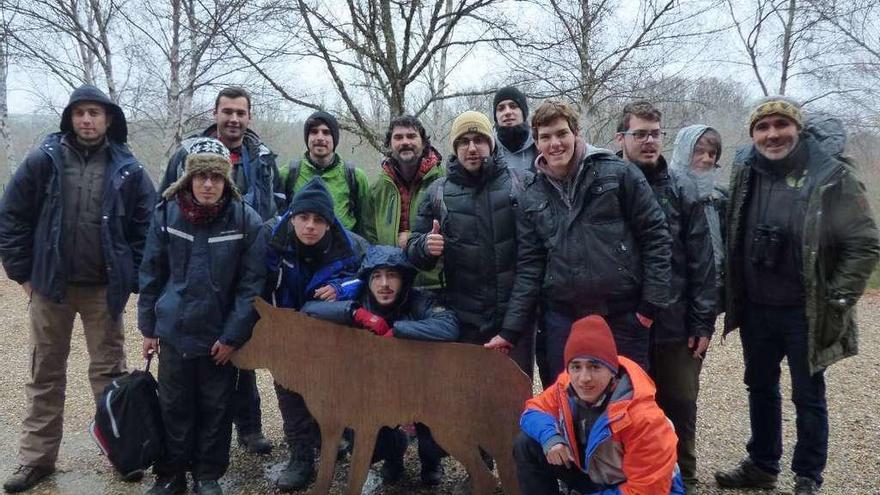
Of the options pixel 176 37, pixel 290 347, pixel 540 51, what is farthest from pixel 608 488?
pixel 176 37

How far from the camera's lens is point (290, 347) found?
341cm

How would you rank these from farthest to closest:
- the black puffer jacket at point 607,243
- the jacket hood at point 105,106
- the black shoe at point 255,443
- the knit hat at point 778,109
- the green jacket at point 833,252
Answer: the black shoe at point 255,443 < the jacket hood at point 105,106 < the knit hat at point 778,109 < the green jacket at point 833,252 < the black puffer jacket at point 607,243

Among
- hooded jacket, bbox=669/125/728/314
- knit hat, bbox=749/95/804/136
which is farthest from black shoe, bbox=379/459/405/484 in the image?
knit hat, bbox=749/95/804/136

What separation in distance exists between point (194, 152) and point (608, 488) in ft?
9.12

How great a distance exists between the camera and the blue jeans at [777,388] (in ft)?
11.2

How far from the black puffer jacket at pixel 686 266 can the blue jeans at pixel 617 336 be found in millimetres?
220

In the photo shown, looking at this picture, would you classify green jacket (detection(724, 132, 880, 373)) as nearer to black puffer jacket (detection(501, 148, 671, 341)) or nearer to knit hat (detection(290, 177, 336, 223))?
black puffer jacket (detection(501, 148, 671, 341))

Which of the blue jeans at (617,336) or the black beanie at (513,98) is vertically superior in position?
the black beanie at (513,98)

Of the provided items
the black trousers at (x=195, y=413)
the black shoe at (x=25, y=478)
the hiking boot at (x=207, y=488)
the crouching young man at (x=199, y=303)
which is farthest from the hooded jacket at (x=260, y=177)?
the black shoe at (x=25, y=478)

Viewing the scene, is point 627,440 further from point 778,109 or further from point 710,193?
point 778,109

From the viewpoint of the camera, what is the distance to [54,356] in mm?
3965

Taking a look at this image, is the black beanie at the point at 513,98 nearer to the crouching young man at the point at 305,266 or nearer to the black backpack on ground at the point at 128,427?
the crouching young man at the point at 305,266

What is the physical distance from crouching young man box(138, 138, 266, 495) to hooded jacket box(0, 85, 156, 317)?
1.58 ft

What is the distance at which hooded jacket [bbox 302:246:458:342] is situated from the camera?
3316 mm
